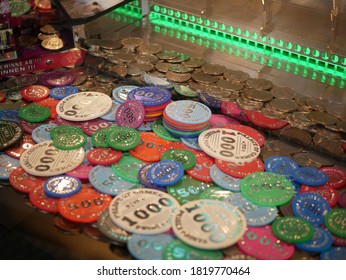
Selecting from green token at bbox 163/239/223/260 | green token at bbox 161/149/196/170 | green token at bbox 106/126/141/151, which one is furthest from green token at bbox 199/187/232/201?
green token at bbox 106/126/141/151

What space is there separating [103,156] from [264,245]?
0.66 m

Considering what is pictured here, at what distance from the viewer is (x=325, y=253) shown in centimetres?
145

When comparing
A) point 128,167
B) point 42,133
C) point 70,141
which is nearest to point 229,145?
point 128,167

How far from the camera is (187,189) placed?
1699 millimetres

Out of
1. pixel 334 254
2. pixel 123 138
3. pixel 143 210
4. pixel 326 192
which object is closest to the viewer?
pixel 334 254

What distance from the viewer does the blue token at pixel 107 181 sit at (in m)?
1.69

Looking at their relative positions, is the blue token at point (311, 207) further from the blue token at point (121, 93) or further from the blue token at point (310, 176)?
the blue token at point (121, 93)

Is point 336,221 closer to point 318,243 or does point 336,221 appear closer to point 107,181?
point 318,243

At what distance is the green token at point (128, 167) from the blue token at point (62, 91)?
51 cm

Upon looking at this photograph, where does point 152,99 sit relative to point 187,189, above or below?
above

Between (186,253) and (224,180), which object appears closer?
(186,253)

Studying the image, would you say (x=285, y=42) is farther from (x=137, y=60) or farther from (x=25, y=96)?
(x=25, y=96)

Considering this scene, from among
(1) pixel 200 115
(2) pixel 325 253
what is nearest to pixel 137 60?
(1) pixel 200 115

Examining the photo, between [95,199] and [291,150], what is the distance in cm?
74
